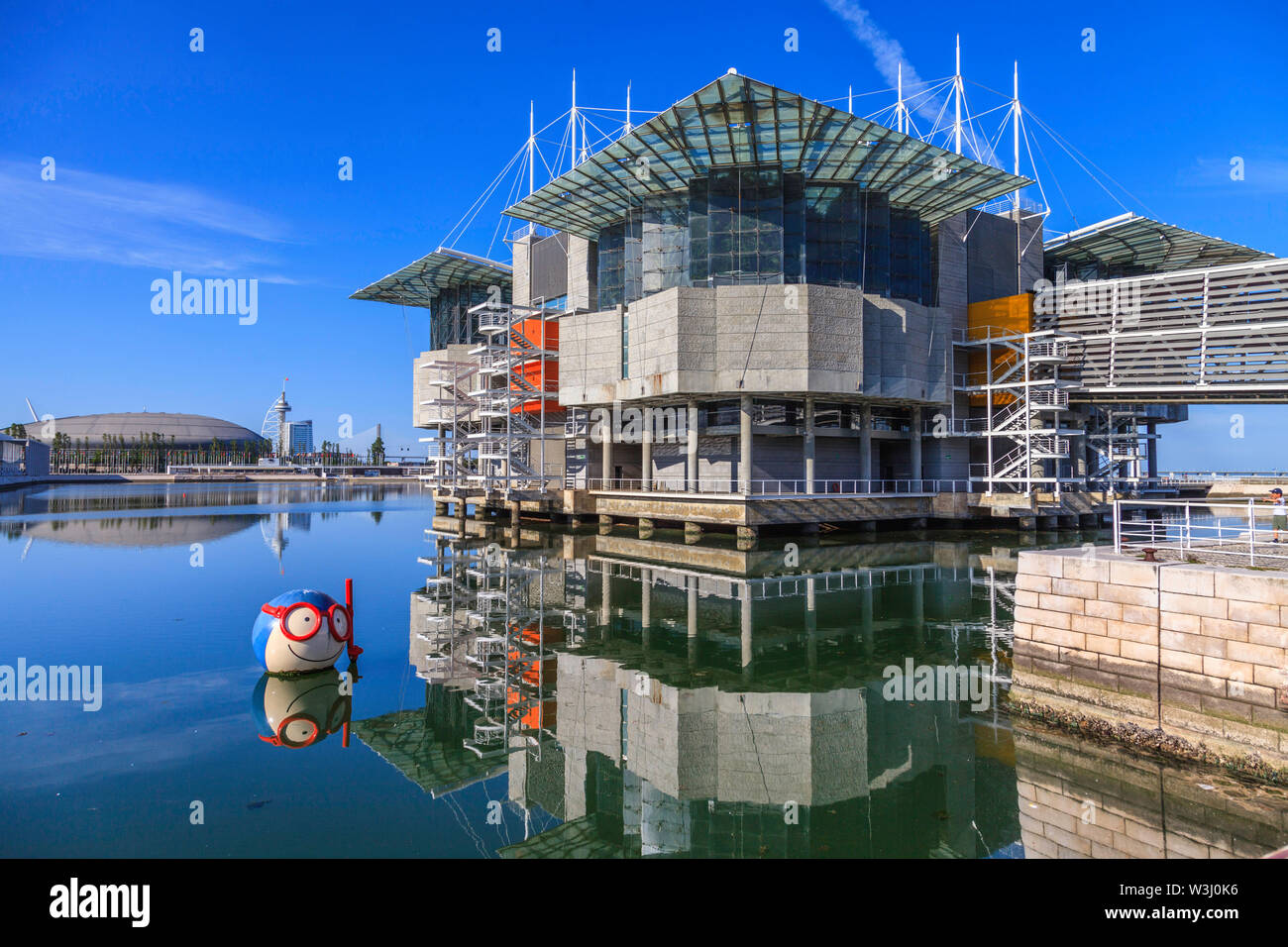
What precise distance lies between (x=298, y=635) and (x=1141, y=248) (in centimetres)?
6934

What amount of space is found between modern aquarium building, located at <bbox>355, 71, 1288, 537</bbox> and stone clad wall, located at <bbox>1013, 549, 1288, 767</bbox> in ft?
82.1

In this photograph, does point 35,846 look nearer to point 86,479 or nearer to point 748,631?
point 748,631

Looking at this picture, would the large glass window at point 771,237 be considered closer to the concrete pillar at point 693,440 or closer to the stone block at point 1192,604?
the concrete pillar at point 693,440

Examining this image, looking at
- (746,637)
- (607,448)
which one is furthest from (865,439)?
(746,637)

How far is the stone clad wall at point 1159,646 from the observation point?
331 inches

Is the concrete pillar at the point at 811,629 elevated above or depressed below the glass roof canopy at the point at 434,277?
below

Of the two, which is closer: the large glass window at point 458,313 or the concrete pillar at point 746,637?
the concrete pillar at point 746,637

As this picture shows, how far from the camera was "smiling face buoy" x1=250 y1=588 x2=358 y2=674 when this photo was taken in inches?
525

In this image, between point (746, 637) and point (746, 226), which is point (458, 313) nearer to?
point (746, 226)

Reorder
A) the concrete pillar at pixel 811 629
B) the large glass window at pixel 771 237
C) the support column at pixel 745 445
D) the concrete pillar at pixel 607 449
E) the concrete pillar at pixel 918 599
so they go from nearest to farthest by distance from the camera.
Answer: the concrete pillar at pixel 811 629 → the concrete pillar at pixel 918 599 → the support column at pixel 745 445 → the large glass window at pixel 771 237 → the concrete pillar at pixel 607 449

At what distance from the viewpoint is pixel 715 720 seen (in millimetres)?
11633

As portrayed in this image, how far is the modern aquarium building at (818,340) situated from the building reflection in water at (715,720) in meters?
16.7

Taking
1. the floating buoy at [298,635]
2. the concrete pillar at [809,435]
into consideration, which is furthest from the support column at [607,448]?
the floating buoy at [298,635]
